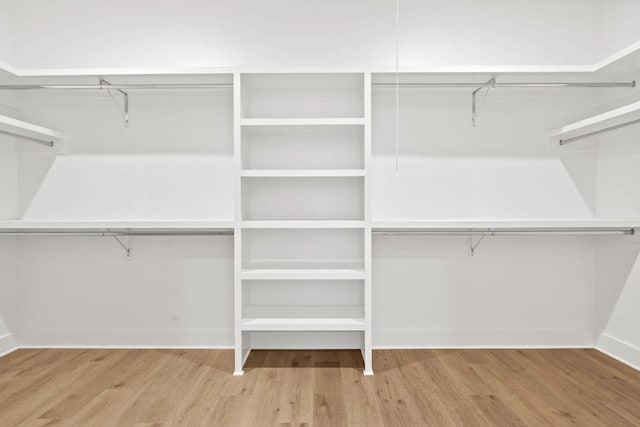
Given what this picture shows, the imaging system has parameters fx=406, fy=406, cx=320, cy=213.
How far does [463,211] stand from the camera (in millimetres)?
3031

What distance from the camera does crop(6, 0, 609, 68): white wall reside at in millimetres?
3057

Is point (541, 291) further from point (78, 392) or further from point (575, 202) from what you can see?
point (78, 392)

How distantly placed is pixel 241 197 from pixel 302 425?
4.51 ft

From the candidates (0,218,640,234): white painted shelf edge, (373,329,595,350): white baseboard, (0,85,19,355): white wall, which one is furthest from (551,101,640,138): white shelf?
(0,85,19,355): white wall

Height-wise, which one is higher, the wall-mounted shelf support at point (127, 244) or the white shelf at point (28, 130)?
the white shelf at point (28, 130)

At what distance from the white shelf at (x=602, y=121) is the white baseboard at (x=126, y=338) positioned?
109 inches

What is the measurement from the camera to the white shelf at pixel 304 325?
2529 mm

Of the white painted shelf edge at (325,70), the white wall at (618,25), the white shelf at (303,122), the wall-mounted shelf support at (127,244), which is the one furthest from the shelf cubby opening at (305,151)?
the white wall at (618,25)

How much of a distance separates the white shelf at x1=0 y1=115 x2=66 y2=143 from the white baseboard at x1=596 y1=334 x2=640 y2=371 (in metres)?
4.15

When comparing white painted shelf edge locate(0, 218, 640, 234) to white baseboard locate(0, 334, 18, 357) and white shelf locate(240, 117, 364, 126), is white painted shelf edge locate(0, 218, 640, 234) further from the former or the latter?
white baseboard locate(0, 334, 18, 357)

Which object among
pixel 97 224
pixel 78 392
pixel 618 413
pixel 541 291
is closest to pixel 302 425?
pixel 78 392

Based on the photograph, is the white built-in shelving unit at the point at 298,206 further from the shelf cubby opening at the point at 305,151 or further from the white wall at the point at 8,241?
the white wall at the point at 8,241

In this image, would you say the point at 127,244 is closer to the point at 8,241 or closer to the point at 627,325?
the point at 8,241

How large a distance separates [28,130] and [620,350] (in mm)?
4201
